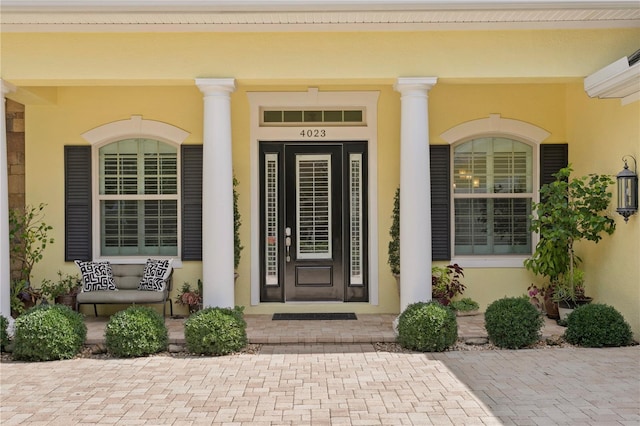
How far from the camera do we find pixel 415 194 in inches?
319

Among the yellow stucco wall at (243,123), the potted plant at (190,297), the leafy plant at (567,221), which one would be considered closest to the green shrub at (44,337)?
the potted plant at (190,297)

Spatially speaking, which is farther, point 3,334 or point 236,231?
point 236,231

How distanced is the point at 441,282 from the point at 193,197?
376 centimetres

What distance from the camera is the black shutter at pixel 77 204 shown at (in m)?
9.71

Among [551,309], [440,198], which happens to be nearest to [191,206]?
[440,198]

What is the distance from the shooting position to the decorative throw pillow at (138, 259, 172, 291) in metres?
9.22

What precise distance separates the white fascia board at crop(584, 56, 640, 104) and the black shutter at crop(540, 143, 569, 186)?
1.82 meters

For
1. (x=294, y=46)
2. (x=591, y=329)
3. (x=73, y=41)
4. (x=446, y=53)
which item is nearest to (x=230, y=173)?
(x=294, y=46)

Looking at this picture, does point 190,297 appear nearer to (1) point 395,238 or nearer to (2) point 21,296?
(2) point 21,296

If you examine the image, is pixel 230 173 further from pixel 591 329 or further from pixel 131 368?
pixel 591 329

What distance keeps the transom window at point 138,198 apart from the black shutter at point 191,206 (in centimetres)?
22

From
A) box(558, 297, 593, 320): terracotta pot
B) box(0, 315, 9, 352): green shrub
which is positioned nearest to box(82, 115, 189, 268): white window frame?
box(0, 315, 9, 352): green shrub

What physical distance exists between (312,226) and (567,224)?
355 cm

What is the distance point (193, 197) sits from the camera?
9742 mm
